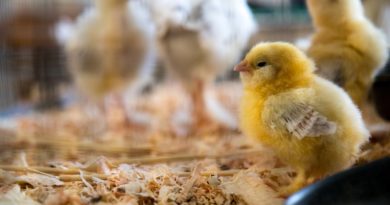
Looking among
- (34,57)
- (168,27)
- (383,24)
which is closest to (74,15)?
(34,57)

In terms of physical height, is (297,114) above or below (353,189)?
above

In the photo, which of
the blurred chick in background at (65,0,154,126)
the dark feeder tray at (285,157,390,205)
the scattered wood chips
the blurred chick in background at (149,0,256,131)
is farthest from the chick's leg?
the dark feeder tray at (285,157,390,205)

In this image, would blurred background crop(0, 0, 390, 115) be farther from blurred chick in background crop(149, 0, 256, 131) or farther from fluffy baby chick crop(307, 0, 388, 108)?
fluffy baby chick crop(307, 0, 388, 108)

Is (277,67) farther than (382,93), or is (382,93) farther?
(382,93)

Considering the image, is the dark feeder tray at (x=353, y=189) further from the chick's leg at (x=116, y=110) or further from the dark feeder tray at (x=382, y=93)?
the chick's leg at (x=116, y=110)

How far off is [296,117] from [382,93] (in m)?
0.68

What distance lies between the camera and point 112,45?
251cm

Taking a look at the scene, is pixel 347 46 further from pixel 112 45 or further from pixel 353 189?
pixel 112 45

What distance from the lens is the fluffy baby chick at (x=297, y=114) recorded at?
1044 mm

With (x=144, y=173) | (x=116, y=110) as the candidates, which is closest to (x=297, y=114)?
(x=144, y=173)

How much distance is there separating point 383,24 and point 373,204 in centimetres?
82

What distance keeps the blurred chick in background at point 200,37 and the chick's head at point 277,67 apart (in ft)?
2.53

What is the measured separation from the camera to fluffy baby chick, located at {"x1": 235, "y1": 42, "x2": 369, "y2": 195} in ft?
3.43

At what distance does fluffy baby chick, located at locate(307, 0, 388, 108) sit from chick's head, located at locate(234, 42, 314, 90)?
271 millimetres
